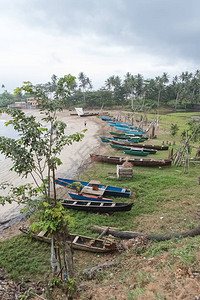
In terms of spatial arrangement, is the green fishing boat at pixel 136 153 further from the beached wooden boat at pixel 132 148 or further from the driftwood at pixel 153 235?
the driftwood at pixel 153 235

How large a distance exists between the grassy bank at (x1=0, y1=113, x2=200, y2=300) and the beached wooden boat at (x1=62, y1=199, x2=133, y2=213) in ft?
1.11

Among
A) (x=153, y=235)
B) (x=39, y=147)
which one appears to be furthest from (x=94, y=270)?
(x=39, y=147)

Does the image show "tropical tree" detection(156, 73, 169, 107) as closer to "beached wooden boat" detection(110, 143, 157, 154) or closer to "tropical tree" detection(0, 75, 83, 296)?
"beached wooden boat" detection(110, 143, 157, 154)

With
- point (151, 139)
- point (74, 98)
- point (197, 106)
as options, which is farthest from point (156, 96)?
point (151, 139)

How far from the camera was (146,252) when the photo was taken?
7.93m

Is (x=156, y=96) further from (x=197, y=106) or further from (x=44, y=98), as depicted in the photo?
(x=44, y=98)

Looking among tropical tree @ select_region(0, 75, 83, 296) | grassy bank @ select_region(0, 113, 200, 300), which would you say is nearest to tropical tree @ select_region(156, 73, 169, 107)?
grassy bank @ select_region(0, 113, 200, 300)

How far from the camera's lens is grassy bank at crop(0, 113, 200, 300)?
570cm

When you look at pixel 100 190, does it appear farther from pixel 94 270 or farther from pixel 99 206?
pixel 94 270

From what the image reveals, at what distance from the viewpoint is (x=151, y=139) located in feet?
108

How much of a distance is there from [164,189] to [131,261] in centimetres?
758

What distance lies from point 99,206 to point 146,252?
4190 mm

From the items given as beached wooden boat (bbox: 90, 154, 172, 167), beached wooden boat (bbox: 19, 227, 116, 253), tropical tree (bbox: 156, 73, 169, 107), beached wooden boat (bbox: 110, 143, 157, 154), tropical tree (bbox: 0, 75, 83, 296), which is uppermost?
tropical tree (bbox: 156, 73, 169, 107)

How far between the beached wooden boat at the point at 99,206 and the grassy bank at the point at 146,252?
34 centimetres
